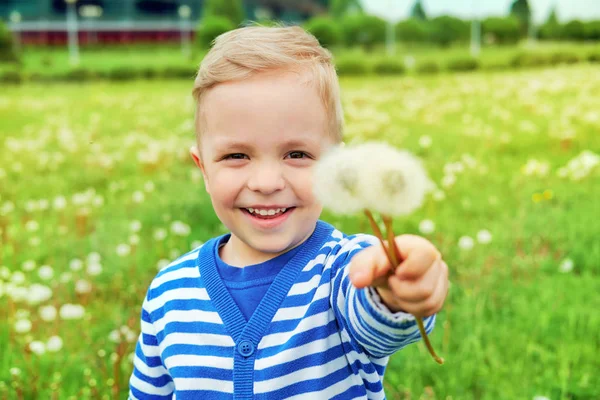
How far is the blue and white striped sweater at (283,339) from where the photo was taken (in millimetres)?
1489

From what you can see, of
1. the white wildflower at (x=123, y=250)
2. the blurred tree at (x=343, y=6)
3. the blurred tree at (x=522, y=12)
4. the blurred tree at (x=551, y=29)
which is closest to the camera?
the white wildflower at (x=123, y=250)

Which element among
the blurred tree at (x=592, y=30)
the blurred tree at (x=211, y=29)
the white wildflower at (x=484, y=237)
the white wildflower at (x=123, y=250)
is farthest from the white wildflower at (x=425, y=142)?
the blurred tree at (x=592, y=30)

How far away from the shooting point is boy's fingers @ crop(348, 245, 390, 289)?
3.27 ft

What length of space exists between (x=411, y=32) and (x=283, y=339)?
1486 inches

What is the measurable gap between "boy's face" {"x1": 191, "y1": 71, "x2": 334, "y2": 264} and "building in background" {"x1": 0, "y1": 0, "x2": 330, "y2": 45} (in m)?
42.3

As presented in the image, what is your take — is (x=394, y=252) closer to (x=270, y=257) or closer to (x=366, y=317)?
(x=366, y=317)

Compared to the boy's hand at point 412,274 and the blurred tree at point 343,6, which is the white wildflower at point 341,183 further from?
the blurred tree at point 343,6

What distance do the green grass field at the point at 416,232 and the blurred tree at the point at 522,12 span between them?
30570 millimetres

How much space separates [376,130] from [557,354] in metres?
4.41

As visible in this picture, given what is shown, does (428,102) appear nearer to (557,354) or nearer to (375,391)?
(557,354)

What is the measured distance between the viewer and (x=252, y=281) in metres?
1.59

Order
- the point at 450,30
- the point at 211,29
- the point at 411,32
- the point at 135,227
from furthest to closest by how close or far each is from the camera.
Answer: the point at 411,32 < the point at 450,30 < the point at 211,29 < the point at 135,227

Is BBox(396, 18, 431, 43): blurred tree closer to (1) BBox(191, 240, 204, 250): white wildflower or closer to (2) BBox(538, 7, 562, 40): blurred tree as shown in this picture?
(2) BBox(538, 7, 562, 40): blurred tree

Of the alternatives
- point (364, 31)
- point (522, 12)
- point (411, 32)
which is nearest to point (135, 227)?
point (364, 31)
